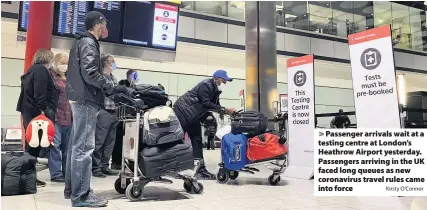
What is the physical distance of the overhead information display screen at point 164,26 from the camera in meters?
6.32

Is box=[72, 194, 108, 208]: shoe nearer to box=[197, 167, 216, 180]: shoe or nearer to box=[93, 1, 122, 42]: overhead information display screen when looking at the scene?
box=[197, 167, 216, 180]: shoe

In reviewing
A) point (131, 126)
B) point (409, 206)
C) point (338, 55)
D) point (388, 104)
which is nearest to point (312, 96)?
point (388, 104)

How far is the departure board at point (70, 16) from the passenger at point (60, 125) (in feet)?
6.40

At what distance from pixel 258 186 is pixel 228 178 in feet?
1.50

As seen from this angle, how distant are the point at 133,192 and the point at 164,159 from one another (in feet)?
1.13

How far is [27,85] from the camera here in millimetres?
3385

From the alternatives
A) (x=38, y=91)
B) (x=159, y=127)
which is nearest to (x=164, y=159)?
(x=159, y=127)

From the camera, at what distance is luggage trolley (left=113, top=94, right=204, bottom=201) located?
2.71 metres

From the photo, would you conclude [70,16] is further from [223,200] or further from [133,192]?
[223,200]

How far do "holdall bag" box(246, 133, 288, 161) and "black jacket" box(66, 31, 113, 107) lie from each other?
1723 mm

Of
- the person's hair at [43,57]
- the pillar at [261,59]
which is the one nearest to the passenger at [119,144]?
the person's hair at [43,57]

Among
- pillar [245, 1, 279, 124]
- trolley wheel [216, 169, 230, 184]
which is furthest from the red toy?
pillar [245, 1, 279, 124]

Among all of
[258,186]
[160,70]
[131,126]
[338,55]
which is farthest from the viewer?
[338,55]

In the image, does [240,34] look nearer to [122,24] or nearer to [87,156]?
[122,24]
